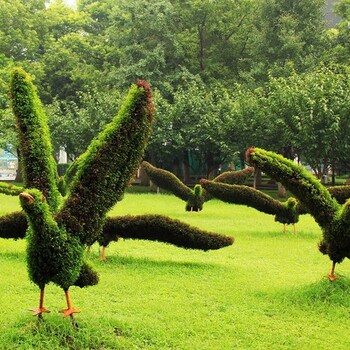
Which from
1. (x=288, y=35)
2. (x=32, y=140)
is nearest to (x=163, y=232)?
(x=32, y=140)

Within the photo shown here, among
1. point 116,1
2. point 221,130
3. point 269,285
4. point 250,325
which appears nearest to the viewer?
point 250,325

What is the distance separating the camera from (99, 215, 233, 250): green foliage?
958 cm

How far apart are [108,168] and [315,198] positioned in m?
→ 3.37

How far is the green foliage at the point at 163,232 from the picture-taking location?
958cm

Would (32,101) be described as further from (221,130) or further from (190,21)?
(190,21)

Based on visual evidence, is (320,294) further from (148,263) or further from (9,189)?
(9,189)

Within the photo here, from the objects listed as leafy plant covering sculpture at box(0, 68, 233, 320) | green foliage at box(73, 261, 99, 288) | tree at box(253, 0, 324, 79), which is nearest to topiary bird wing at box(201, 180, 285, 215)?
leafy plant covering sculpture at box(0, 68, 233, 320)

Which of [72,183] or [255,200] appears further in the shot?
[255,200]

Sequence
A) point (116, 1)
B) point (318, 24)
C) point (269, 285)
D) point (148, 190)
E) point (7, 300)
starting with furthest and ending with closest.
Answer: point (116, 1) → point (148, 190) → point (318, 24) → point (269, 285) → point (7, 300)

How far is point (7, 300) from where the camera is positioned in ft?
24.2

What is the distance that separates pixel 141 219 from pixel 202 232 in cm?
113

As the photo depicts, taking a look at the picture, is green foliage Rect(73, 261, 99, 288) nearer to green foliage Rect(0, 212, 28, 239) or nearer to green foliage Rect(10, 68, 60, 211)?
green foliage Rect(10, 68, 60, 211)

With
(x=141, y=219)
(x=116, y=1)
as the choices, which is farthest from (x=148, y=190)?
(x=141, y=219)

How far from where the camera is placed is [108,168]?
6.07 meters
